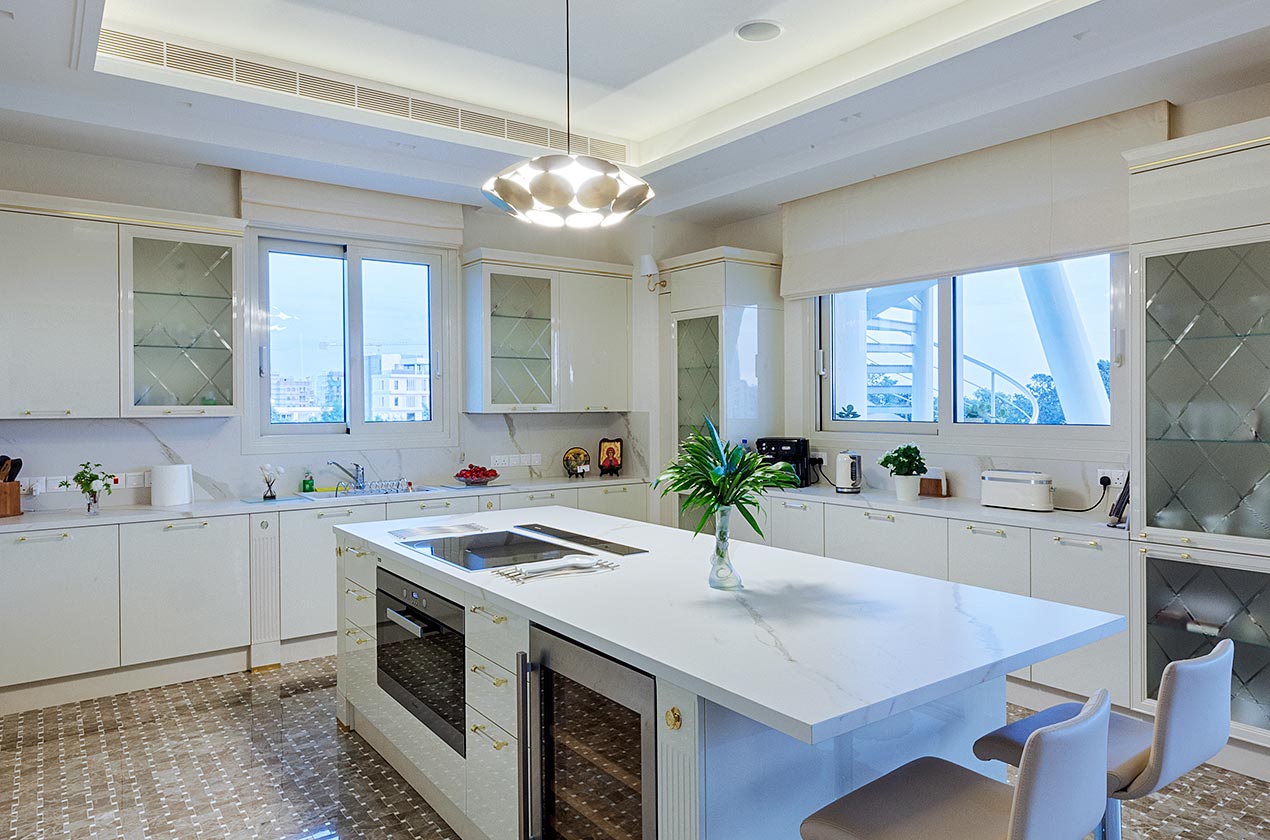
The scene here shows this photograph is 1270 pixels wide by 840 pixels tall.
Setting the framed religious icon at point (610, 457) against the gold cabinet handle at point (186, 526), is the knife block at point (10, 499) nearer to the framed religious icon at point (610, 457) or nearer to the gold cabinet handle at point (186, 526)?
the gold cabinet handle at point (186, 526)

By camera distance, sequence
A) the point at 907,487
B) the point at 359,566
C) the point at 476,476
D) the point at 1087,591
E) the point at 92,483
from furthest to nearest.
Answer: the point at 476,476 → the point at 907,487 → the point at 92,483 → the point at 1087,591 → the point at 359,566

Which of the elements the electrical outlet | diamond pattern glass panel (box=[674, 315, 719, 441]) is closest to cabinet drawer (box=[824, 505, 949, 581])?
the electrical outlet

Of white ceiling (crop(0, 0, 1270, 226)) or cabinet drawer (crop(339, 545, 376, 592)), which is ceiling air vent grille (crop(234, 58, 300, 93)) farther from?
cabinet drawer (crop(339, 545, 376, 592))

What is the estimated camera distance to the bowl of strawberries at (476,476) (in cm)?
510

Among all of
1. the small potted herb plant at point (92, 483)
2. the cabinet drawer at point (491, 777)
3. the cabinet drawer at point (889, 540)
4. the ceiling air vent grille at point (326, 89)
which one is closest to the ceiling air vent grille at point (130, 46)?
the ceiling air vent grille at point (326, 89)

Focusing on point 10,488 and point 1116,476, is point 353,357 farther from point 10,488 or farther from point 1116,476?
point 1116,476

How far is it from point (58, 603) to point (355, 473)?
1632 millimetres

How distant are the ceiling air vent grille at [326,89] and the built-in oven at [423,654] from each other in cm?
188

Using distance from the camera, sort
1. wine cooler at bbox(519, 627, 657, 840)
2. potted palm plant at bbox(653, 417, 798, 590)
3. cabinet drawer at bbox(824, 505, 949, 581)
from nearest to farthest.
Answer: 1. wine cooler at bbox(519, 627, 657, 840)
2. potted palm plant at bbox(653, 417, 798, 590)
3. cabinet drawer at bbox(824, 505, 949, 581)

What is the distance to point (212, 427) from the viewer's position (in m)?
4.46

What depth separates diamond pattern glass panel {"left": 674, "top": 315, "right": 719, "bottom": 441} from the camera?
514 cm

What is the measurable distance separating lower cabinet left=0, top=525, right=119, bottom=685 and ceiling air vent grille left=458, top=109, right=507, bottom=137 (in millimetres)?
2666

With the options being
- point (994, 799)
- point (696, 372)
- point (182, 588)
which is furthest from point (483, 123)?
point (994, 799)

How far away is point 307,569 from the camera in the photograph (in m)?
4.30
